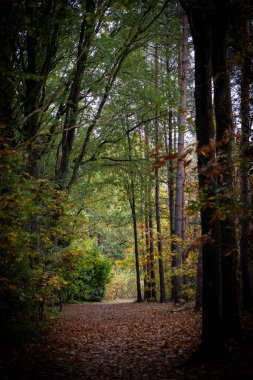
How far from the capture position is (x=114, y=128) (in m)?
14.6

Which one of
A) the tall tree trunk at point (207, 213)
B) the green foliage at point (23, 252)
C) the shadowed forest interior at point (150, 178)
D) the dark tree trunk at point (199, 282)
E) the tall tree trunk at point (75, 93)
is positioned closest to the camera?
the shadowed forest interior at point (150, 178)

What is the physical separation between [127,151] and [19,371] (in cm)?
1215

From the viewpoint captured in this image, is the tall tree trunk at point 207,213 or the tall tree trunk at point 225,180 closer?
the tall tree trunk at point 207,213

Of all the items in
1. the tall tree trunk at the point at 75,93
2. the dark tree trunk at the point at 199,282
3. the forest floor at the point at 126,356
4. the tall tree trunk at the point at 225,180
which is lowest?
the forest floor at the point at 126,356

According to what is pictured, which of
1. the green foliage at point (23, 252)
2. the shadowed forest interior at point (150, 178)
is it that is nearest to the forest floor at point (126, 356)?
the shadowed forest interior at point (150, 178)

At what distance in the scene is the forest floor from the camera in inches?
171

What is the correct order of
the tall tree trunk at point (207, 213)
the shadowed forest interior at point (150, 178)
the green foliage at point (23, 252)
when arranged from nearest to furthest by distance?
the shadowed forest interior at point (150, 178) < the tall tree trunk at point (207, 213) < the green foliage at point (23, 252)

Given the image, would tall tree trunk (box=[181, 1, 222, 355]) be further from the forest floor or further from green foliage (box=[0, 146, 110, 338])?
green foliage (box=[0, 146, 110, 338])

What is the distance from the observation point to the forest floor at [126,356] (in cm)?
434

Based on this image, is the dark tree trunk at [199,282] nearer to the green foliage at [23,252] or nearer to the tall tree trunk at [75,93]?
the green foliage at [23,252]

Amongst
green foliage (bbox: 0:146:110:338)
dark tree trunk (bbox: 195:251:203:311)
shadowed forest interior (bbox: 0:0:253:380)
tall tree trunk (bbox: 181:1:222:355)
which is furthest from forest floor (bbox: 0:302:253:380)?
dark tree trunk (bbox: 195:251:203:311)

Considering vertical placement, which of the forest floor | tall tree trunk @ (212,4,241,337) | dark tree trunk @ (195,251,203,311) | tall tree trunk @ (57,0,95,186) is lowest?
the forest floor

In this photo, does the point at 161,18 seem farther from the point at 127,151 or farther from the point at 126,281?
the point at 126,281

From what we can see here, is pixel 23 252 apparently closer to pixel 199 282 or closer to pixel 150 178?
pixel 150 178
